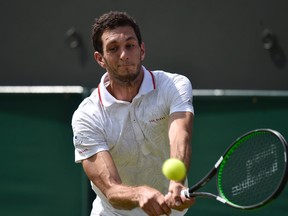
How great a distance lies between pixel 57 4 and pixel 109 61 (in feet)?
13.3

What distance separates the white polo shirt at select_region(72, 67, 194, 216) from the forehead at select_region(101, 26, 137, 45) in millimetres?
308

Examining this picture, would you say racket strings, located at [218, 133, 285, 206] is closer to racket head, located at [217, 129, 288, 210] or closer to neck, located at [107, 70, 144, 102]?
racket head, located at [217, 129, 288, 210]

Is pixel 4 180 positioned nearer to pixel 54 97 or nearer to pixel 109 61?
pixel 54 97

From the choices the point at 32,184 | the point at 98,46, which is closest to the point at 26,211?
the point at 32,184

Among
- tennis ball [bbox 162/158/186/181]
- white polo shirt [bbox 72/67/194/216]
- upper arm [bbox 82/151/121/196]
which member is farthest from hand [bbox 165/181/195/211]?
white polo shirt [bbox 72/67/194/216]

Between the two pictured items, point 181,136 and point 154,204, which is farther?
point 181,136

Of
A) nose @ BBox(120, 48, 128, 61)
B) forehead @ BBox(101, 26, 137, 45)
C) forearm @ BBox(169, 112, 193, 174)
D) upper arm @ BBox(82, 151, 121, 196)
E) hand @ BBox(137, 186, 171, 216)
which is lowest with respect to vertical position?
hand @ BBox(137, 186, 171, 216)

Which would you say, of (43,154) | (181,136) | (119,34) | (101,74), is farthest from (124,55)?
(101,74)

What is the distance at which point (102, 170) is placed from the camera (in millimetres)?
5078

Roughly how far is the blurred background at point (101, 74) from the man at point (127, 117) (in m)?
1.97

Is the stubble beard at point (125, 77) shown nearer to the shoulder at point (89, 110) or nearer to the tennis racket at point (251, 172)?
the shoulder at point (89, 110)

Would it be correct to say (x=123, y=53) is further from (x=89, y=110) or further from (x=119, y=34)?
(x=89, y=110)

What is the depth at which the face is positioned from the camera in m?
5.17

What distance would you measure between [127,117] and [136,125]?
0.25ft
